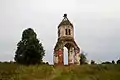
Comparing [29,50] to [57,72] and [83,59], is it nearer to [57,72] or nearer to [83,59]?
[57,72]

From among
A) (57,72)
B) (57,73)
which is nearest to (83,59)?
(57,72)

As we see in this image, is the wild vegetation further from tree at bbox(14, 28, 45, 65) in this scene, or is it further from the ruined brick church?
tree at bbox(14, 28, 45, 65)

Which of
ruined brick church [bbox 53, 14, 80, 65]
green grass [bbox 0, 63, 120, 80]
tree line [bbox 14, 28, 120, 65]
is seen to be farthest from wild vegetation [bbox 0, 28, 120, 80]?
tree line [bbox 14, 28, 120, 65]

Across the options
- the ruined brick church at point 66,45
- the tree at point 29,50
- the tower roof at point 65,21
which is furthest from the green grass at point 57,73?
the tree at point 29,50

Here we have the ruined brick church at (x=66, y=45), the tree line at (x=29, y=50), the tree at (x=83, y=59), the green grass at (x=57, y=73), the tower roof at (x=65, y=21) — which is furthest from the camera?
the tree at (x=83, y=59)

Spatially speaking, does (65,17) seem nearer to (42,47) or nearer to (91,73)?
Answer: (42,47)

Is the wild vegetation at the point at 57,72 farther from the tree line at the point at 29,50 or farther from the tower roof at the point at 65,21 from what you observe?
Answer: the tree line at the point at 29,50

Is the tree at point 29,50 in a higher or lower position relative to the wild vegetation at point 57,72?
higher

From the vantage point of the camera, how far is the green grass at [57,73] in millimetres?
19953

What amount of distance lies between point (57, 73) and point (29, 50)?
603 inches

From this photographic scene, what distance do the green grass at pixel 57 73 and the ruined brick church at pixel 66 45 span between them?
7122 millimetres

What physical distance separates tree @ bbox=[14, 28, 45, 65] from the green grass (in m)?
12.0

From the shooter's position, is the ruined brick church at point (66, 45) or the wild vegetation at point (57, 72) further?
the ruined brick church at point (66, 45)

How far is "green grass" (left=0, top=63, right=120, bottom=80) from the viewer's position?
65.5 feet
